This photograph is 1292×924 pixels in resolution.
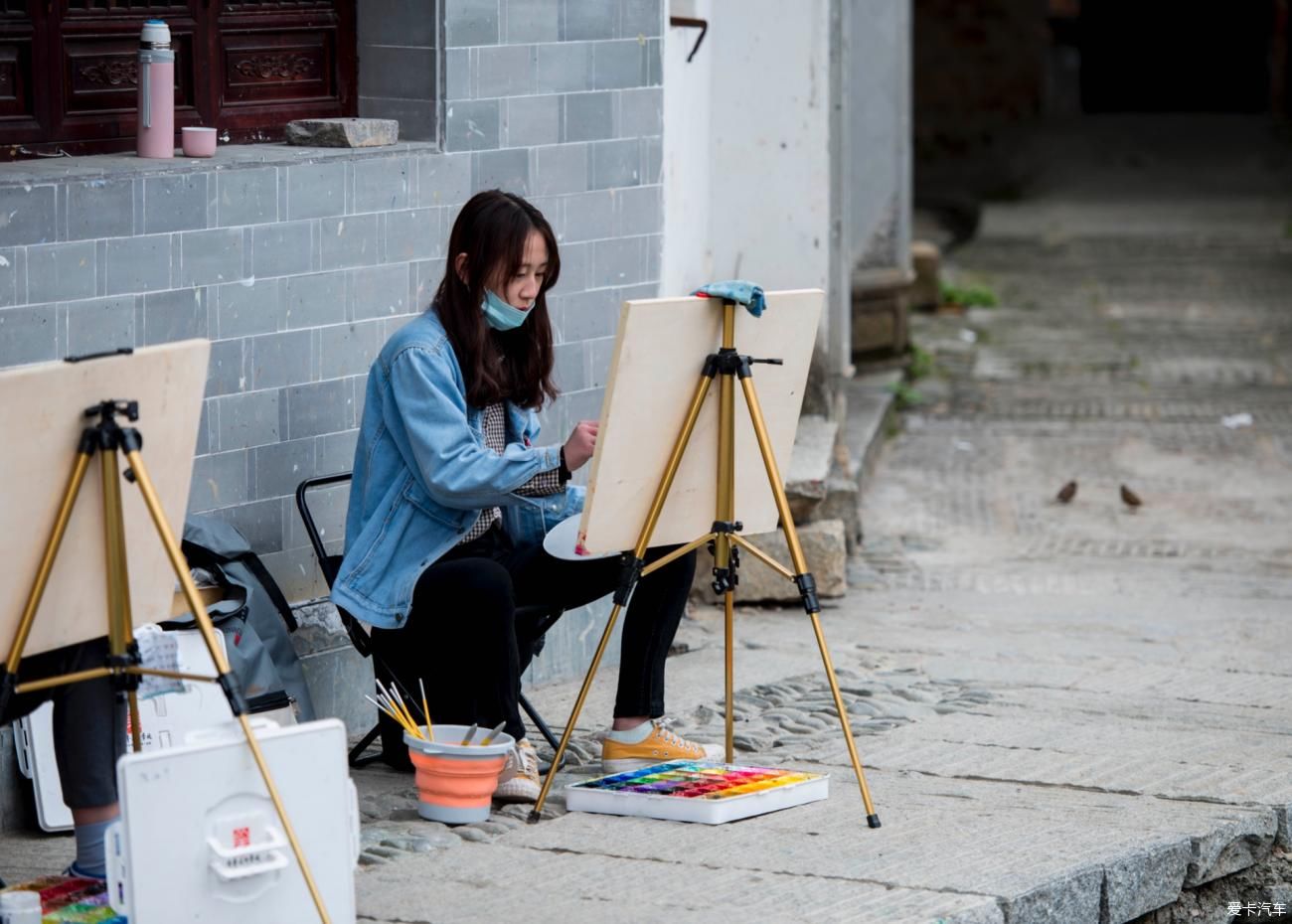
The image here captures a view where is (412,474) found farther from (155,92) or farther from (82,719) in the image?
(155,92)

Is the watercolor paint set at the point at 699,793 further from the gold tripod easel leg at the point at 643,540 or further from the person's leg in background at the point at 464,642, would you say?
the person's leg in background at the point at 464,642

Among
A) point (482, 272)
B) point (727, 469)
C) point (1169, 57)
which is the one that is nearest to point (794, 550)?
point (727, 469)

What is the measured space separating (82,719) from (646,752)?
1495mm

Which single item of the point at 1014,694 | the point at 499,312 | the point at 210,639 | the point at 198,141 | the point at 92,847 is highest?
the point at 198,141

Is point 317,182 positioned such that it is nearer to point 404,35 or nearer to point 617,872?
point 404,35

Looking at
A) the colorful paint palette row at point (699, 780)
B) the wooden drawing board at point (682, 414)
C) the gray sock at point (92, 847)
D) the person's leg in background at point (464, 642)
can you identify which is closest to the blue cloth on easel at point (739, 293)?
the wooden drawing board at point (682, 414)

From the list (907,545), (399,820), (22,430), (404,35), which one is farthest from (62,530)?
(907,545)

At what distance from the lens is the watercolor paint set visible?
4.50 metres

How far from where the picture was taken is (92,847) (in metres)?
3.97

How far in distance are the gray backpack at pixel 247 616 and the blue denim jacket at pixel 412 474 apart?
233mm

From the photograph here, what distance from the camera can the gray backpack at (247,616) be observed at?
4.67m

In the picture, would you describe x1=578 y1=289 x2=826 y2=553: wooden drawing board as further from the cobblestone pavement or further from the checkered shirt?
the cobblestone pavement

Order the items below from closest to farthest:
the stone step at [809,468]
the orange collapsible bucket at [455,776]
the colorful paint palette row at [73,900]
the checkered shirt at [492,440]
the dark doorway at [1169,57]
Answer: the colorful paint palette row at [73,900]
the orange collapsible bucket at [455,776]
the checkered shirt at [492,440]
the stone step at [809,468]
the dark doorway at [1169,57]

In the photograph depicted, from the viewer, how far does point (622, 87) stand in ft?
19.5
